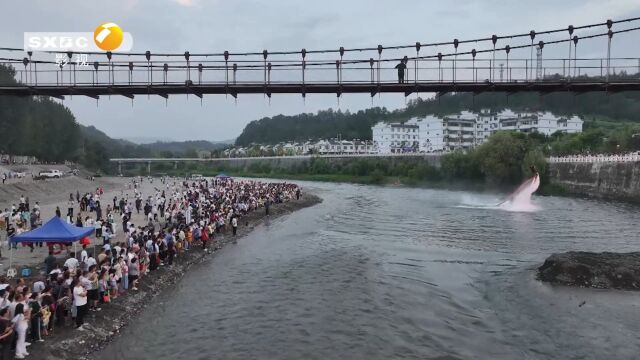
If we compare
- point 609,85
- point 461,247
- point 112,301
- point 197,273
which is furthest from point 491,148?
point 112,301

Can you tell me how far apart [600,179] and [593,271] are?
52.1m

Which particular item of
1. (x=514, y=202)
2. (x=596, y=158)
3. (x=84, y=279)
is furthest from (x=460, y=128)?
(x=84, y=279)

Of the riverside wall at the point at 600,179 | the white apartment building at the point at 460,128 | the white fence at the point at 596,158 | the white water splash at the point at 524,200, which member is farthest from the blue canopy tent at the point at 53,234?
the white apartment building at the point at 460,128

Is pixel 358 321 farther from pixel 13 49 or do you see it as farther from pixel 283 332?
pixel 13 49

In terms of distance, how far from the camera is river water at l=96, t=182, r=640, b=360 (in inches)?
680

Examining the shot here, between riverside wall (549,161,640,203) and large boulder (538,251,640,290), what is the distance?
42514 millimetres

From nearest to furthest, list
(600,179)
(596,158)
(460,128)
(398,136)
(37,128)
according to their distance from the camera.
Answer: (600,179), (596,158), (37,128), (460,128), (398,136)

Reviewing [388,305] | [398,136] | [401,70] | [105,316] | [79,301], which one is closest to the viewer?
[79,301]

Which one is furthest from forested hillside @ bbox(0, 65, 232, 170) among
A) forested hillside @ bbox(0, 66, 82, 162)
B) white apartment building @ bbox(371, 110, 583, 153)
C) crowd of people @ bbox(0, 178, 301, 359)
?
white apartment building @ bbox(371, 110, 583, 153)

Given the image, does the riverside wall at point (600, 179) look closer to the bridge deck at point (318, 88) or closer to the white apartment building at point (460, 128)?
the bridge deck at point (318, 88)

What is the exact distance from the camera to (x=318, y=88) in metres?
26.2

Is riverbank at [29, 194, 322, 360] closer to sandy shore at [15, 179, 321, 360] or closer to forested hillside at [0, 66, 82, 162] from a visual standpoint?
sandy shore at [15, 179, 321, 360]

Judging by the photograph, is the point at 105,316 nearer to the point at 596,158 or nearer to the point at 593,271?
the point at 593,271

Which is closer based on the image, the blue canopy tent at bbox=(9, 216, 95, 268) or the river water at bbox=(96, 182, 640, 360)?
the river water at bbox=(96, 182, 640, 360)
